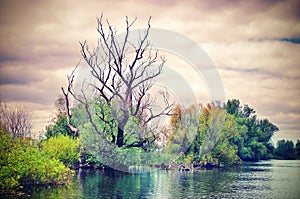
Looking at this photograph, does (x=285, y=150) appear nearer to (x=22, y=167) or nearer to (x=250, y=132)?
(x=250, y=132)

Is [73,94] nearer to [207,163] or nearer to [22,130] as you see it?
[22,130]

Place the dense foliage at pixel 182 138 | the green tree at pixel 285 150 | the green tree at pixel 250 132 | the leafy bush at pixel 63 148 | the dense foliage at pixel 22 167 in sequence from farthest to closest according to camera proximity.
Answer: the green tree at pixel 285 150 → the green tree at pixel 250 132 → the dense foliage at pixel 182 138 → the leafy bush at pixel 63 148 → the dense foliage at pixel 22 167

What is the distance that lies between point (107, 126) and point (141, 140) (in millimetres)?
3903

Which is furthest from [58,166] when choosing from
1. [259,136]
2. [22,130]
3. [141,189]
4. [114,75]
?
[259,136]

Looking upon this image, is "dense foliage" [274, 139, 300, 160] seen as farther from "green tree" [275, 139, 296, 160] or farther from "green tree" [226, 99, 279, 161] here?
"green tree" [226, 99, 279, 161]

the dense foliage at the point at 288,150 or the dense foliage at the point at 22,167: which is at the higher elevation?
the dense foliage at the point at 288,150

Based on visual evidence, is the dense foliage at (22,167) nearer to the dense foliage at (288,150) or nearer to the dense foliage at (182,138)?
the dense foliage at (182,138)

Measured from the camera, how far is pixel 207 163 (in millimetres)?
57719

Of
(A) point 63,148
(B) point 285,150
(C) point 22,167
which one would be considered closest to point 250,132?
(B) point 285,150

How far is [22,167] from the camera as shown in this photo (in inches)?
1013

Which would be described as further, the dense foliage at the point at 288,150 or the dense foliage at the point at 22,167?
the dense foliage at the point at 288,150

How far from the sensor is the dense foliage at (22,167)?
23.9m

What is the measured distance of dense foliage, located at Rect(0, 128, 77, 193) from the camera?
23928mm

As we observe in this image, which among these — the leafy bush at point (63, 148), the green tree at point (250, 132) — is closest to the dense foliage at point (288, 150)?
the green tree at point (250, 132)
